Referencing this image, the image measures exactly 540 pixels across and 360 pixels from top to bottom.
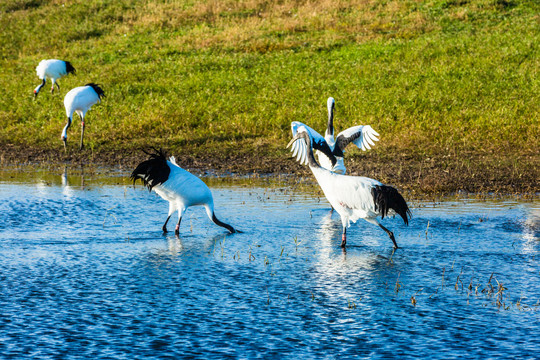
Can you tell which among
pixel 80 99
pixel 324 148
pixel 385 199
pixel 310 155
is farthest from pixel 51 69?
pixel 385 199

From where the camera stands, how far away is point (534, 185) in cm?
1208

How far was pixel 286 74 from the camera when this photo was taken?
21125 millimetres

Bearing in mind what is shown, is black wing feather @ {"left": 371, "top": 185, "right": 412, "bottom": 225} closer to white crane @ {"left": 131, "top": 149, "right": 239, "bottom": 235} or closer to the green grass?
white crane @ {"left": 131, "top": 149, "right": 239, "bottom": 235}

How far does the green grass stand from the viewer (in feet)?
55.6

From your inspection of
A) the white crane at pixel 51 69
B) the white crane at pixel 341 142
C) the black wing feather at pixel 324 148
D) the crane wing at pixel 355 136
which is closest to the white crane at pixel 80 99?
the white crane at pixel 51 69

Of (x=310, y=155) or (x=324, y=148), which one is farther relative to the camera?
(x=324, y=148)

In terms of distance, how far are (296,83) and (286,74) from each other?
2.94 ft

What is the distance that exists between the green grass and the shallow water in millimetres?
6050

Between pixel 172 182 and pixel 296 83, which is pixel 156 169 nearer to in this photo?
pixel 172 182

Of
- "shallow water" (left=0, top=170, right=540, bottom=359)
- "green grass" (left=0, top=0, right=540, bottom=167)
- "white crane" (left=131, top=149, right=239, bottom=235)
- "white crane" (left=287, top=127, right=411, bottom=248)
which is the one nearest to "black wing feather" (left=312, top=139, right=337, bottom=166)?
"shallow water" (left=0, top=170, right=540, bottom=359)

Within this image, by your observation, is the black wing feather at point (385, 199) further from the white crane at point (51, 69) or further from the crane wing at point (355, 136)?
the white crane at point (51, 69)

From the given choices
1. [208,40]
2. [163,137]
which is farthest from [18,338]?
[208,40]

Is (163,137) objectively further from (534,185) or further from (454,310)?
(454,310)

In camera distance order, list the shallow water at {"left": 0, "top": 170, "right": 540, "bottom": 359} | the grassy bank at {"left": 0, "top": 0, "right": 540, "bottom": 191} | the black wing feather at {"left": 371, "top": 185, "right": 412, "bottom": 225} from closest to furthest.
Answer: the shallow water at {"left": 0, "top": 170, "right": 540, "bottom": 359} < the black wing feather at {"left": 371, "top": 185, "right": 412, "bottom": 225} < the grassy bank at {"left": 0, "top": 0, "right": 540, "bottom": 191}
